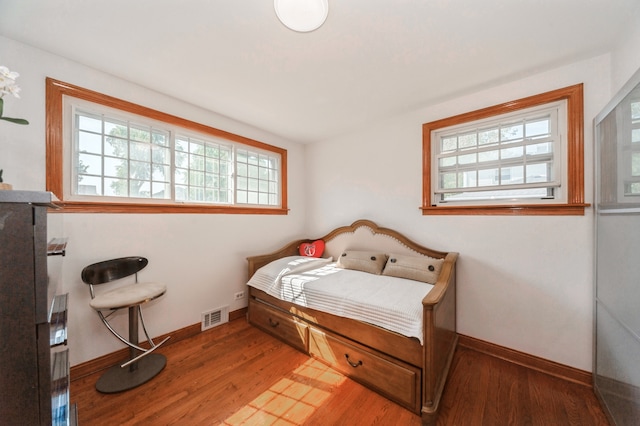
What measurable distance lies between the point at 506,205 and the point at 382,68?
61.4 inches

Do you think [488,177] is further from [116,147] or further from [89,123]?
[89,123]

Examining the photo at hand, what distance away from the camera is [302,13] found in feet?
4.32

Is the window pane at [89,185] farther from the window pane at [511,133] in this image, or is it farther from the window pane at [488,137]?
the window pane at [511,133]

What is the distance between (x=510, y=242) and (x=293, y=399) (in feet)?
7.03

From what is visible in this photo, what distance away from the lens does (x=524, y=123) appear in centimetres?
205

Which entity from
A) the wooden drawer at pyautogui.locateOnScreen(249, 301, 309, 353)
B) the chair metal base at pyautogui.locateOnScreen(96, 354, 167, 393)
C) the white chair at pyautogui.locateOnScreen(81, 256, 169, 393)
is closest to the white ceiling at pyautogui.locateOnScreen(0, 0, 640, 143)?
the white chair at pyautogui.locateOnScreen(81, 256, 169, 393)

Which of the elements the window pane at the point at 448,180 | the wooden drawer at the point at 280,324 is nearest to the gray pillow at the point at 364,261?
the wooden drawer at the point at 280,324

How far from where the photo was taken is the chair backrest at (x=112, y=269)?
1755 millimetres

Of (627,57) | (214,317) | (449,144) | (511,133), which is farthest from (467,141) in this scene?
(214,317)

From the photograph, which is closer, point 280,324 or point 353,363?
point 353,363

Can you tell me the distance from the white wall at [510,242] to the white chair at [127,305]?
242 cm

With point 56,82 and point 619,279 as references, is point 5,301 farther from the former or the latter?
point 619,279

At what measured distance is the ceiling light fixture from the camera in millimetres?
1260

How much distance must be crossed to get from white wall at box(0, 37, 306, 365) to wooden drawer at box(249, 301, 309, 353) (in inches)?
14.6
